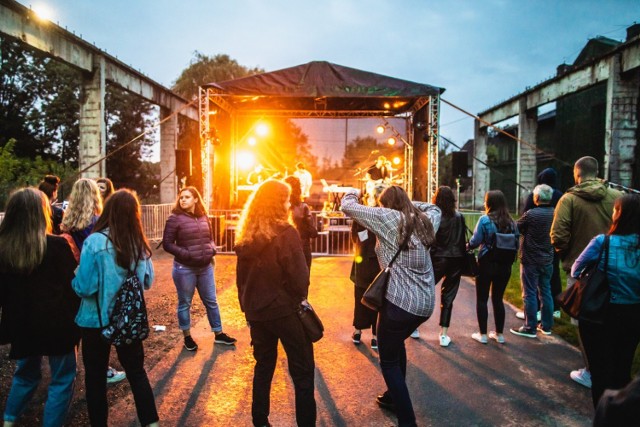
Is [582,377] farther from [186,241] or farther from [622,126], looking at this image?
[622,126]

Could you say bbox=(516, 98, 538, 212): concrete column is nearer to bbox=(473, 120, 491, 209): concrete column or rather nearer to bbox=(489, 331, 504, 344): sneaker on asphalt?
bbox=(473, 120, 491, 209): concrete column

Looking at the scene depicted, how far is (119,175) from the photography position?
1019 inches

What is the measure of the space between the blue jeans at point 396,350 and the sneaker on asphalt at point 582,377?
204cm

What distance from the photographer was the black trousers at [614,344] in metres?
2.91

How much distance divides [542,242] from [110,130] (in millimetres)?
27043

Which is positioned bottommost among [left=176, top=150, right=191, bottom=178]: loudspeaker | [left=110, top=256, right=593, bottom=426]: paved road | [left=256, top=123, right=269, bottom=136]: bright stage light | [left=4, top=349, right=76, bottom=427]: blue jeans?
[left=110, top=256, right=593, bottom=426]: paved road

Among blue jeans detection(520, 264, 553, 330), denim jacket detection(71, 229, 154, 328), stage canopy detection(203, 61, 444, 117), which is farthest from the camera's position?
stage canopy detection(203, 61, 444, 117)

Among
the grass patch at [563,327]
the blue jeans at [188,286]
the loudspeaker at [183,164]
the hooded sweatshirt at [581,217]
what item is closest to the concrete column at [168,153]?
the loudspeaker at [183,164]

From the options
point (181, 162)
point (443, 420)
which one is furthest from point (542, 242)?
point (181, 162)

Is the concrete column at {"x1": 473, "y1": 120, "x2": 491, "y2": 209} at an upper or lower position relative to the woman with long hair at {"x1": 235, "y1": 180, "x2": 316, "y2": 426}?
upper

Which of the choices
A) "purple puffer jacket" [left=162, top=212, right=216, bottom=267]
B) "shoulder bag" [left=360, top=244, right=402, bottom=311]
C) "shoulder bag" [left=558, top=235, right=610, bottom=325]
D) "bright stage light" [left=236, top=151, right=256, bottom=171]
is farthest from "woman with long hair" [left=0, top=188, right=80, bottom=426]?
"bright stage light" [left=236, top=151, right=256, bottom=171]

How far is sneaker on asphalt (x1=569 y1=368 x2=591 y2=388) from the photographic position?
3.93 metres

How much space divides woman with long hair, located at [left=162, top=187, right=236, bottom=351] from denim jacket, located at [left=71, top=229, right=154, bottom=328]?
177 centimetres

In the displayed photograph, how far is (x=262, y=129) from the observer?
16.9 metres
